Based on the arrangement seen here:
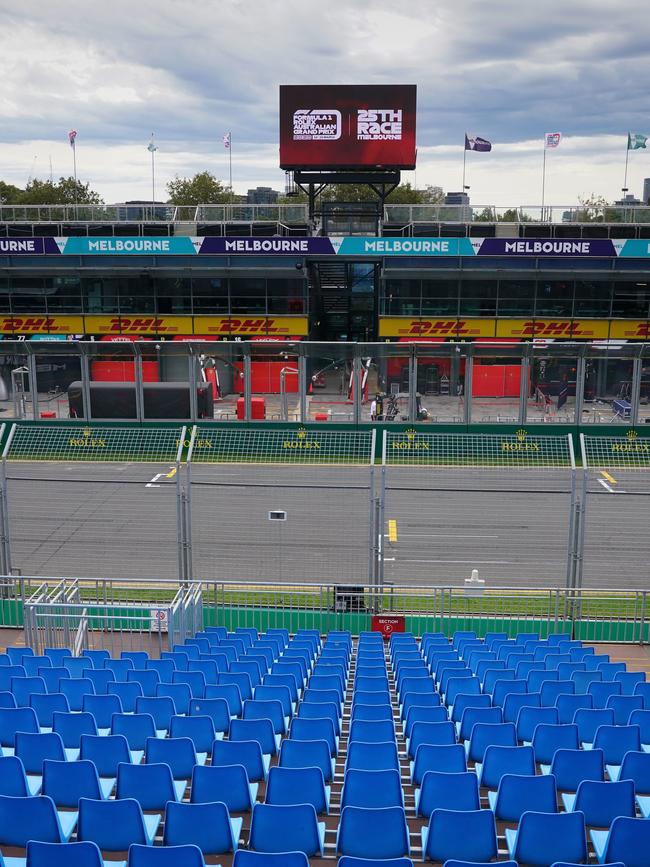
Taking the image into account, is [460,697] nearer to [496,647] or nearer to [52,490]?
[496,647]

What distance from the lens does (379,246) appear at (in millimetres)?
40562

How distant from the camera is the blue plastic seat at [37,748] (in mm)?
6906

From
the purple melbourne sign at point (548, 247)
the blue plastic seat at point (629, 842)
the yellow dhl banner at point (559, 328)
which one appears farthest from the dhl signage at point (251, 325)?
the blue plastic seat at point (629, 842)

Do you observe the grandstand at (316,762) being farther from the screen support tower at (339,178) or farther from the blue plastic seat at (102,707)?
the screen support tower at (339,178)

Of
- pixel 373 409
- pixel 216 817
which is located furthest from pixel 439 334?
pixel 216 817

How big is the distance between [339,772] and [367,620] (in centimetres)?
601

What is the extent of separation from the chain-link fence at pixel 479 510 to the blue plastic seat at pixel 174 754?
23.8 ft

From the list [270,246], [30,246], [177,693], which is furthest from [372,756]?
[30,246]

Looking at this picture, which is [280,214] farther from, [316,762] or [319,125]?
[316,762]

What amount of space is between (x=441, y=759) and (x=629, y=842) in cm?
186

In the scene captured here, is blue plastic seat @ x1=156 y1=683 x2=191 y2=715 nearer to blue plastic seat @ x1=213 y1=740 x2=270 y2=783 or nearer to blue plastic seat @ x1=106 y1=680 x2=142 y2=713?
blue plastic seat @ x1=106 y1=680 x2=142 y2=713

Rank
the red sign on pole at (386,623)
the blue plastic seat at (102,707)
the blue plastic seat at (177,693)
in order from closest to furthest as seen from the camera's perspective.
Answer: the blue plastic seat at (102,707) → the blue plastic seat at (177,693) → the red sign on pole at (386,623)

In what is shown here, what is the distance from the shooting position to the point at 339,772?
8.18 metres

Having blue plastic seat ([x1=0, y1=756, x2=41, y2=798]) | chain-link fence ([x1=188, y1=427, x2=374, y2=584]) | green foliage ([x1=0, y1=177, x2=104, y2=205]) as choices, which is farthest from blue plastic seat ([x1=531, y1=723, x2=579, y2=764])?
green foliage ([x1=0, y1=177, x2=104, y2=205])
